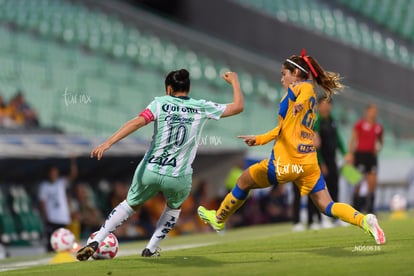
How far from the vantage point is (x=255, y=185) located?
12.3 meters

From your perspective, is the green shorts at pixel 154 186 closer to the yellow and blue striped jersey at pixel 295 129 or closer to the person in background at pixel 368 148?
the yellow and blue striped jersey at pixel 295 129

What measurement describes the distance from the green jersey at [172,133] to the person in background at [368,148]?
945cm

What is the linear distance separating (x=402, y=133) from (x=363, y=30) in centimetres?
521

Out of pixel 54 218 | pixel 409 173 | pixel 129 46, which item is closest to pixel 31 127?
pixel 54 218

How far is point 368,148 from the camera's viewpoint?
20812mm

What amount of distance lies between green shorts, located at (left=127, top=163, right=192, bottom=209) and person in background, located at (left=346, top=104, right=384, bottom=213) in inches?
371

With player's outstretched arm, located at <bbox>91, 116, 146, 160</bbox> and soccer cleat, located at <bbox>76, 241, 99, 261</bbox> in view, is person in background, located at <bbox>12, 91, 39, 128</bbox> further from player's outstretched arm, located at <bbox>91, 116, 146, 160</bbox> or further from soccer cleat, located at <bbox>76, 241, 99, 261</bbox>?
player's outstretched arm, located at <bbox>91, 116, 146, 160</bbox>

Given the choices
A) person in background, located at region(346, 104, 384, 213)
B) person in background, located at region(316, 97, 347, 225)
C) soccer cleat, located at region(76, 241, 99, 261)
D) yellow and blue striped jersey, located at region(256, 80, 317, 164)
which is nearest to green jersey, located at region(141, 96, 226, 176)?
yellow and blue striped jersey, located at region(256, 80, 317, 164)

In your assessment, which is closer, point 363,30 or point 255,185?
point 255,185

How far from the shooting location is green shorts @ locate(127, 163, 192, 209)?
11.5m

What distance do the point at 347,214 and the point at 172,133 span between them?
205 cm

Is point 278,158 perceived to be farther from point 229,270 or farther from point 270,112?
point 270,112

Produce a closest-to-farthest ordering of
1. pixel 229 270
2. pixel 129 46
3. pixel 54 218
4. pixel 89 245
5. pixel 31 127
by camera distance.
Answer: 1. pixel 229 270
2. pixel 89 245
3. pixel 54 218
4. pixel 31 127
5. pixel 129 46

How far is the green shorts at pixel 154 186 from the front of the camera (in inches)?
452
